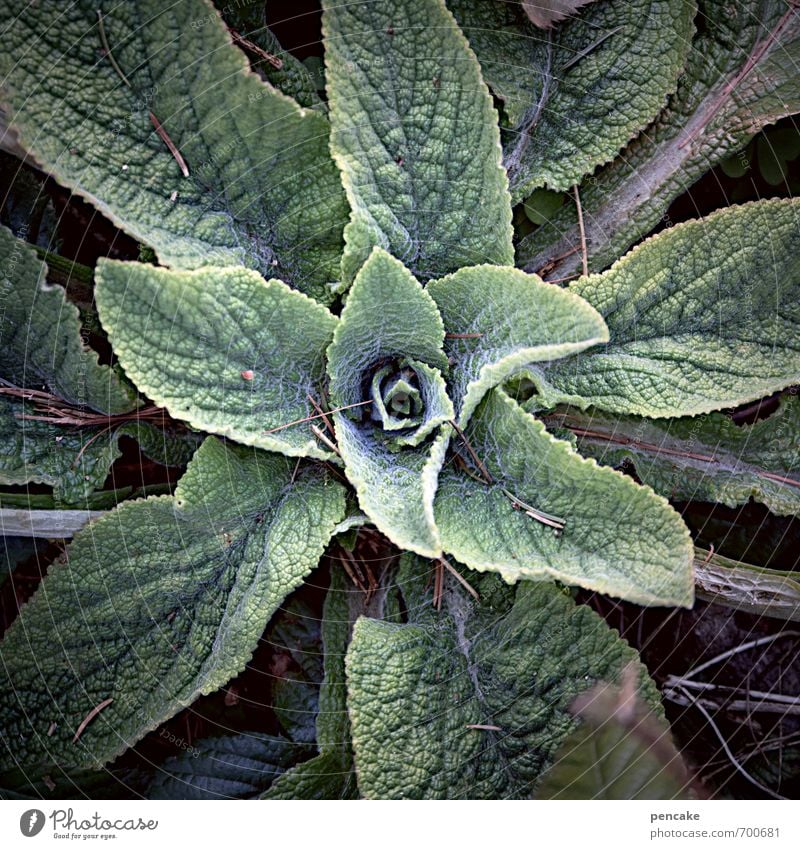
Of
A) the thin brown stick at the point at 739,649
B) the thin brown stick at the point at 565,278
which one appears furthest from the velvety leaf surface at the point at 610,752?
the thin brown stick at the point at 565,278

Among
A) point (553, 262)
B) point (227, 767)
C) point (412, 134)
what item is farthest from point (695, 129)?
point (227, 767)

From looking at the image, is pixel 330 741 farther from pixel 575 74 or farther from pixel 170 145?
pixel 575 74

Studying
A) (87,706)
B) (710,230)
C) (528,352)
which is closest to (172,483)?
(87,706)

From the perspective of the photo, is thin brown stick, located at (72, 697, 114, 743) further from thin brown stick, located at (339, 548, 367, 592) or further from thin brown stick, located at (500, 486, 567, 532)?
thin brown stick, located at (500, 486, 567, 532)
